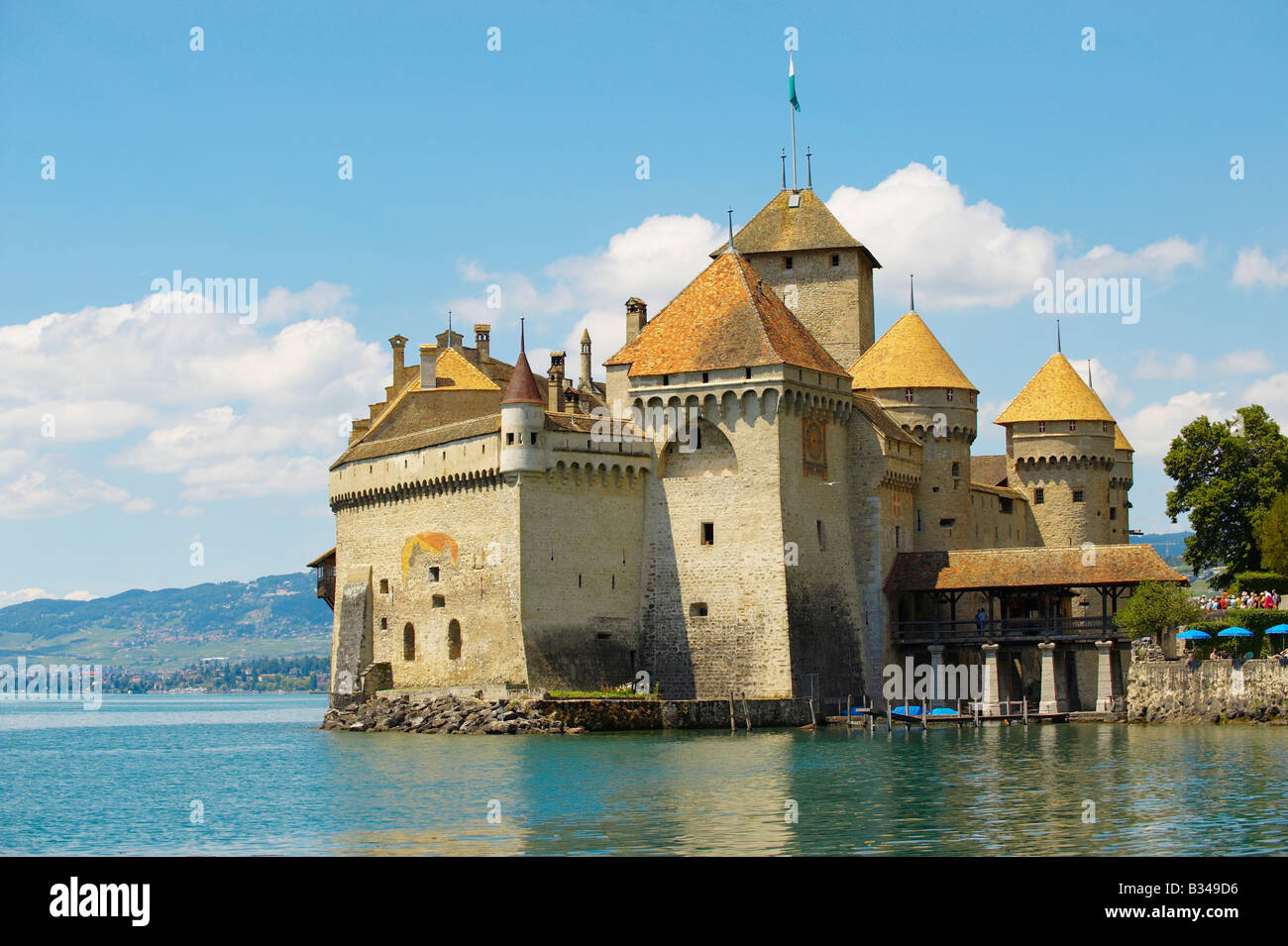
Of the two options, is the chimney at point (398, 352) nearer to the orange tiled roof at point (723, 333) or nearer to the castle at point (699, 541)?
the castle at point (699, 541)

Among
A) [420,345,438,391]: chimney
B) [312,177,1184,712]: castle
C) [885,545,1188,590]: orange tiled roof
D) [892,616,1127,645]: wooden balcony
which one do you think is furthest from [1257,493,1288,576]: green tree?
[420,345,438,391]: chimney

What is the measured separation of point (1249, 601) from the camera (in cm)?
4869

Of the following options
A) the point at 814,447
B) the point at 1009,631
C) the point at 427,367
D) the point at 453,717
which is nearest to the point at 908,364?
the point at 814,447

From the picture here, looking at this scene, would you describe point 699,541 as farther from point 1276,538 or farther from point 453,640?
point 1276,538

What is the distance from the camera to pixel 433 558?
165 feet

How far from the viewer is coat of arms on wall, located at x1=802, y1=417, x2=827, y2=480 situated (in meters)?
49.1

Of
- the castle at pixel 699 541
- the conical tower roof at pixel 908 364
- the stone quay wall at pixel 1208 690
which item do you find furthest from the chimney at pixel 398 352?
the stone quay wall at pixel 1208 690

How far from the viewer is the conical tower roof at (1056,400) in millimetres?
62250

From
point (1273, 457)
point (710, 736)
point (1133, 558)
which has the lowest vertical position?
point (710, 736)

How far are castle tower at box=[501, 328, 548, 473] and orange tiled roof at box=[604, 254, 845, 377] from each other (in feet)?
13.9

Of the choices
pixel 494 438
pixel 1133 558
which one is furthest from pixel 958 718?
pixel 494 438

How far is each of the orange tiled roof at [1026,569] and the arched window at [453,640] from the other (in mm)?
14112
